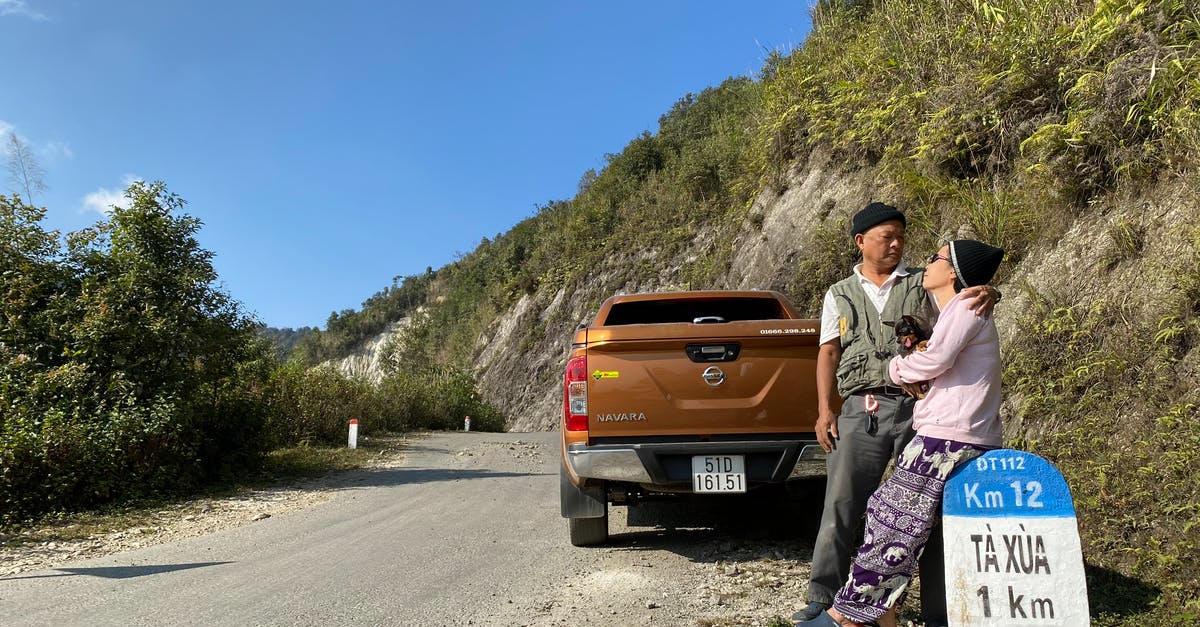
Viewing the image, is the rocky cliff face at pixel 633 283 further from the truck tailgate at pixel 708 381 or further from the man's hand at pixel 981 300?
the man's hand at pixel 981 300

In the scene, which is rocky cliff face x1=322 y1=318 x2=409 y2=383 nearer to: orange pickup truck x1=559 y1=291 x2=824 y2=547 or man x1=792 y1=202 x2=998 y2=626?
orange pickup truck x1=559 y1=291 x2=824 y2=547

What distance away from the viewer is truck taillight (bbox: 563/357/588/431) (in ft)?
16.1

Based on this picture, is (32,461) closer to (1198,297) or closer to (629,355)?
(629,355)

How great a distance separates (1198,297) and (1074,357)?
843 mm

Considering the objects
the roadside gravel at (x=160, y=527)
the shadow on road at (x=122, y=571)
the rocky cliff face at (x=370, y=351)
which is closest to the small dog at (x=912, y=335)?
the shadow on road at (x=122, y=571)

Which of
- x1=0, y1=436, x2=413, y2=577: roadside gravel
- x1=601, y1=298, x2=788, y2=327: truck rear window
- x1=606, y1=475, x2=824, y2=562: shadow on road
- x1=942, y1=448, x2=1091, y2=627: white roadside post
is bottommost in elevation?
x1=606, y1=475, x2=824, y2=562: shadow on road

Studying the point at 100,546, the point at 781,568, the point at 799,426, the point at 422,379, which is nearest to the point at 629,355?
the point at 799,426

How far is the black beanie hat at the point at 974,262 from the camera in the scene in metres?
2.73

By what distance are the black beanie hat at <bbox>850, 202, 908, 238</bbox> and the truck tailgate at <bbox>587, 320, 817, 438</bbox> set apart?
1356 millimetres

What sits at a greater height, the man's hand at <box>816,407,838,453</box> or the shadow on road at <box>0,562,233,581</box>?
the man's hand at <box>816,407,838,453</box>

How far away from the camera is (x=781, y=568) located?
4.83m

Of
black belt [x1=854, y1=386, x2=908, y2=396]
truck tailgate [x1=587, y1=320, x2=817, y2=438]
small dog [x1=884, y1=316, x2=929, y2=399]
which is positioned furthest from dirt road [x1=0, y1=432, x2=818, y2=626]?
small dog [x1=884, y1=316, x2=929, y2=399]

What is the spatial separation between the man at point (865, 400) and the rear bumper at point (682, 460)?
121 centimetres

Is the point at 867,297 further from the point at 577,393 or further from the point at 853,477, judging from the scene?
the point at 577,393
